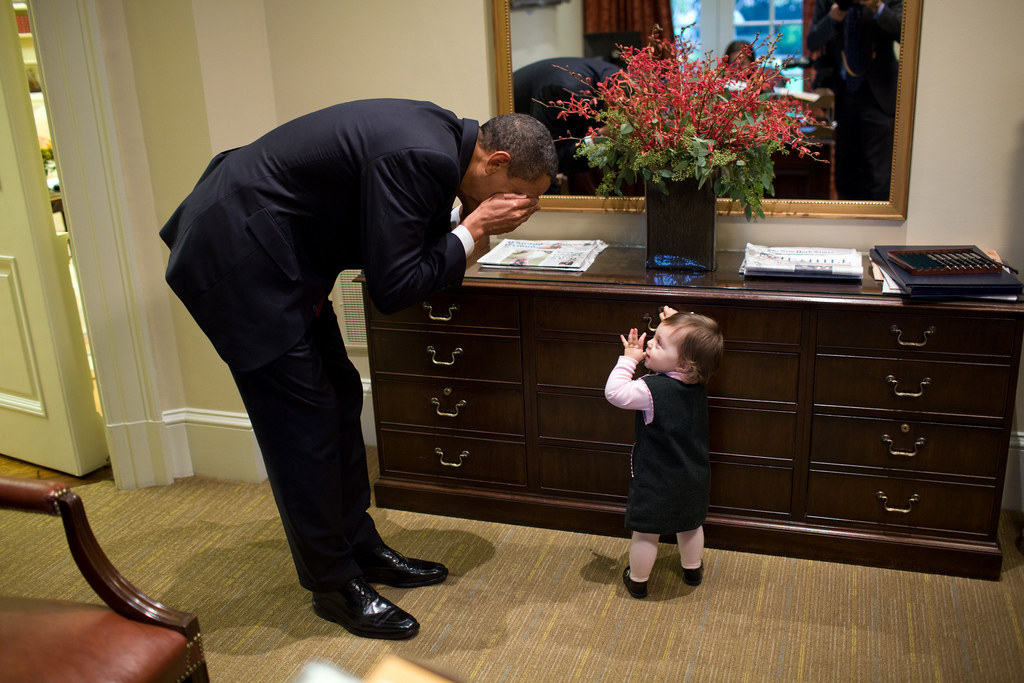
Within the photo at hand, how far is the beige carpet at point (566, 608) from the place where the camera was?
2.31 m

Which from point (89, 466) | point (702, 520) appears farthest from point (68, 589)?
point (702, 520)

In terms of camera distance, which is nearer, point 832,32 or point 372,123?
point 372,123

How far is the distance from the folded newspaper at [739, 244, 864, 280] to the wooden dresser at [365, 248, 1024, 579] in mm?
40

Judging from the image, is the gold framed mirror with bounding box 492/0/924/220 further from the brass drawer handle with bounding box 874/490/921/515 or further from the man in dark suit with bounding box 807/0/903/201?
the brass drawer handle with bounding box 874/490/921/515

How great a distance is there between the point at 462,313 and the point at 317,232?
72cm

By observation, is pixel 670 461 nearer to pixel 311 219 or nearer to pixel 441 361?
pixel 441 361

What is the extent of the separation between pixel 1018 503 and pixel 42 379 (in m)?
3.56

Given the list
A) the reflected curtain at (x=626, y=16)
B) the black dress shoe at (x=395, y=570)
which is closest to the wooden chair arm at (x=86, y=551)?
the black dress shoe at (x=395, y=570)

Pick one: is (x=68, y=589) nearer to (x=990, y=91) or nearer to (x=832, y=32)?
(x=832, y=32)

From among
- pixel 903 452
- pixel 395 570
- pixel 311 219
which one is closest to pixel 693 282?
pixel 903 452

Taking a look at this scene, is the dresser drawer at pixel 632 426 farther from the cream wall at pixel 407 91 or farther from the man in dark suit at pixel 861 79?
the man in dark suit at pixel 861 79

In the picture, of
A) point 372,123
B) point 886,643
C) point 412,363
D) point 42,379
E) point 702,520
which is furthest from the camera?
point 42,379

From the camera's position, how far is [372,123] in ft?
6.95

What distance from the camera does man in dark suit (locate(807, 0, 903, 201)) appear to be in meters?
2.67
